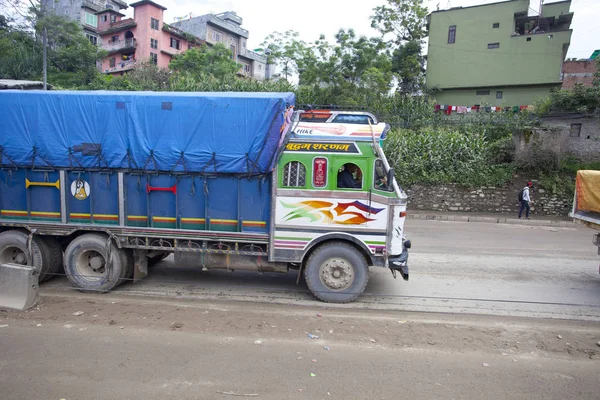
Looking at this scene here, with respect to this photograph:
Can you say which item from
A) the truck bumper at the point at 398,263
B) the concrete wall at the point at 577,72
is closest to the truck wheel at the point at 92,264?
the truck bumper at the point at 398,263

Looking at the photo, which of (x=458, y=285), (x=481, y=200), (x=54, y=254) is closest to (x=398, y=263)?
(x=458, y=285)

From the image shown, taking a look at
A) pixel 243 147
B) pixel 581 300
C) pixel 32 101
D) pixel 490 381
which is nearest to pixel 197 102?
pixel 243 147

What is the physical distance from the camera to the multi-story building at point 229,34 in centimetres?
5575

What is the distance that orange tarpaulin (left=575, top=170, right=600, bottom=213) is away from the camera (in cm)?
780

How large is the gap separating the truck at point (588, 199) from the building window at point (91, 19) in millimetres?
62255

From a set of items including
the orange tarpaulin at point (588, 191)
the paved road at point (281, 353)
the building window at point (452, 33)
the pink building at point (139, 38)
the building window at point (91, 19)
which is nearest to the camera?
the paved road at point (281, 353)

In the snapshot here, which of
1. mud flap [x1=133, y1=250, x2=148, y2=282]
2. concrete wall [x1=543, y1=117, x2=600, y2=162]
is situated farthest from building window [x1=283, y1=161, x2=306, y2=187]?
concrete wall [x1=543, y1=117, x2=600, y2=162]

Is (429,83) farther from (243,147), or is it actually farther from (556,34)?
(243,147)

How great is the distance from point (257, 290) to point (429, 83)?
3231 cm

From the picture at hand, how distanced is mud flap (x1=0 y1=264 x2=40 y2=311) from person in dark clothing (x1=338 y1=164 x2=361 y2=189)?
5.11 m

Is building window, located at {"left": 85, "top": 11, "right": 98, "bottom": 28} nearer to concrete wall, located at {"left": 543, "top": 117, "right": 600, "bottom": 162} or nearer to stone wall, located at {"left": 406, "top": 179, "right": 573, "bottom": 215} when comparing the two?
stone wall, located at {"left": 406, "top": 179, "right": 573, "bottom": 215}

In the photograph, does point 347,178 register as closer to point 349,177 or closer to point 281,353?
point 349,177

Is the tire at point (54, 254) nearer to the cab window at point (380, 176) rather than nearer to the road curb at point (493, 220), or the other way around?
the cab window at point (380, 176)

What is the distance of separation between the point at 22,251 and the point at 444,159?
61.5 ft
